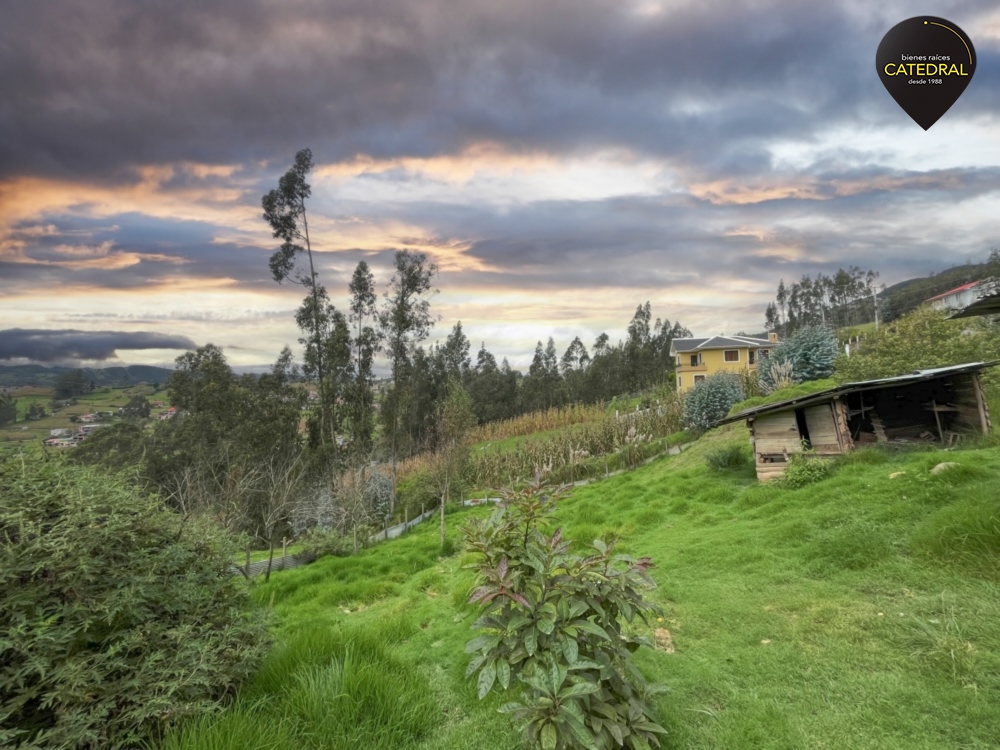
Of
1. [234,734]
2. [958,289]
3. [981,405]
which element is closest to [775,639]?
[234,734]

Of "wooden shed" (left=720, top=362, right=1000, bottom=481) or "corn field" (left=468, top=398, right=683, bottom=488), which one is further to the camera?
"corn field" (left=468, top=398, right=683, bottom=488)

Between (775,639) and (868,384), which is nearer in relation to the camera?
(775,639)

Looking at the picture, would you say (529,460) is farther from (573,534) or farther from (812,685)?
(812,685)

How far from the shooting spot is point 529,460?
65.9ft

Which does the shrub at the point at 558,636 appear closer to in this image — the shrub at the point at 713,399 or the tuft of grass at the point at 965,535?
the tuft of grass at the point at 965,535

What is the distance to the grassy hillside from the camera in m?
2.74

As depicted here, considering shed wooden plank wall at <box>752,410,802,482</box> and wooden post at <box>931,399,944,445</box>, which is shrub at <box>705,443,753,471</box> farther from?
wooden post at <box>931,399,944,445</box>

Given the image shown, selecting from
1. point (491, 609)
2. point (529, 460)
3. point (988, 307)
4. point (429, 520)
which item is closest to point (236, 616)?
point (491, 609)

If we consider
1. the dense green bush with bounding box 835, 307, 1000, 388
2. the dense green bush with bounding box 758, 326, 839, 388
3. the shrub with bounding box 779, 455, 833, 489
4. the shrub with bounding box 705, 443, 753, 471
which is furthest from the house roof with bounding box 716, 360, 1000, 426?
the dense green bush with bounding box 758, 326, 839, 388

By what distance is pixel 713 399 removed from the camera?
53.1ft

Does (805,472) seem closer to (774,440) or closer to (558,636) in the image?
(774,440)

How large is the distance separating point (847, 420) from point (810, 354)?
773cm

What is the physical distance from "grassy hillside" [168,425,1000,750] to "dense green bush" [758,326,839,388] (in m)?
8.37

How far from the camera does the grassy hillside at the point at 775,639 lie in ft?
8.98
